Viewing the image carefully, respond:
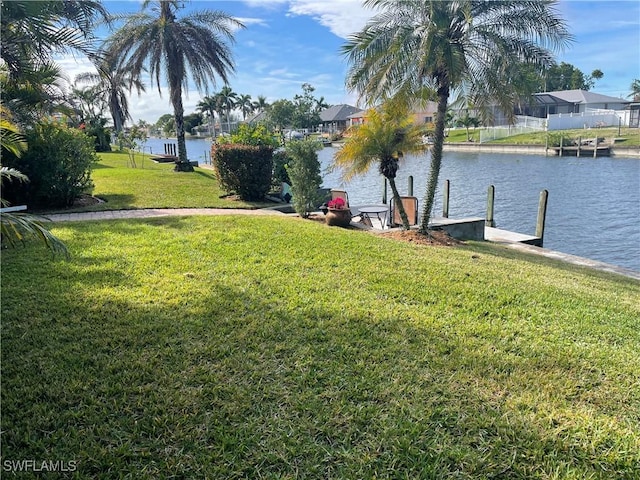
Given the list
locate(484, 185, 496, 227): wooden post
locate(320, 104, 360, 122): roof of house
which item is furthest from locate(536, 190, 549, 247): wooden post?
locate(320, 104, 360, 122): roof of house

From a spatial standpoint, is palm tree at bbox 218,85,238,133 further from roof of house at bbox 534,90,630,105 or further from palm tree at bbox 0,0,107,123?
palm tree at bbox 0,0,107,123

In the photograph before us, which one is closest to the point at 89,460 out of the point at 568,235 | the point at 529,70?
the point at 529,70

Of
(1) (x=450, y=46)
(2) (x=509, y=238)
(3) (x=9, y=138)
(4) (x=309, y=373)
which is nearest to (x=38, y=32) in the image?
(3) (x=9, y=138)

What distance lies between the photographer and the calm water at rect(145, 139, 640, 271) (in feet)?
47.9

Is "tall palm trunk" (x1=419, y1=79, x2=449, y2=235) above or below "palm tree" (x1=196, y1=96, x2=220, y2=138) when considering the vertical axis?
below

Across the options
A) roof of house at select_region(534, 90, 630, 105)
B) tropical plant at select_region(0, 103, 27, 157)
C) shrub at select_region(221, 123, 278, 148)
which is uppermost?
roof of house at select_region(534, 90, 630, 105)

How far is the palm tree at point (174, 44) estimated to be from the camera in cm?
1812

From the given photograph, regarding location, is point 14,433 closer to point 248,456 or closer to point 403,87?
point 248,456

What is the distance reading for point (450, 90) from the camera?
33.6 ft

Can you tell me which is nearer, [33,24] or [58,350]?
[58,350]

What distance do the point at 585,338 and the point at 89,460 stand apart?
12.5ft

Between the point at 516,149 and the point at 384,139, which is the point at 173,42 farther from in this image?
the point at 516,149

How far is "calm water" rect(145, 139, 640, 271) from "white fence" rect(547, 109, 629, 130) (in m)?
19.4

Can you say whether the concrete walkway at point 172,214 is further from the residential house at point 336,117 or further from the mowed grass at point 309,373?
the residential house at point 336,117
